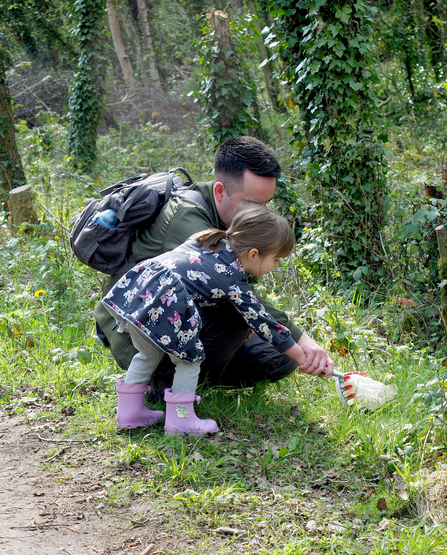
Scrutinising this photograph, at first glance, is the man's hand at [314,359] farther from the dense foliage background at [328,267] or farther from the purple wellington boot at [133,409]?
the purple wellington boot at [133,409]

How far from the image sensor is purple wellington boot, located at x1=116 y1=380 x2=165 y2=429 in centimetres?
305

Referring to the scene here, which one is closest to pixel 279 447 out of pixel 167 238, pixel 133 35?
pixel 167 238

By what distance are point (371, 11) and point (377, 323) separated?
2696mm

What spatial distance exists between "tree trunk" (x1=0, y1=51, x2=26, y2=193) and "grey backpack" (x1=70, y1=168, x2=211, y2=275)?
5.06m

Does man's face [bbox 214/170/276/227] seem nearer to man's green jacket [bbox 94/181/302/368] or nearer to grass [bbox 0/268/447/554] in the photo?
man's green jacket [bbox 94/181/302/368]

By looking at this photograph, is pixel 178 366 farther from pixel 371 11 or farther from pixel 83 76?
pixel 83 76

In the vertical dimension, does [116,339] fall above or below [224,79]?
below

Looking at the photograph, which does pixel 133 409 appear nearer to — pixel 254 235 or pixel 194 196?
pixel 254 235

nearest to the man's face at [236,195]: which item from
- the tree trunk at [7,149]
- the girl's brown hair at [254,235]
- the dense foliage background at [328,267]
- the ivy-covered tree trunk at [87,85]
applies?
the girl's brown hair at [254,235]

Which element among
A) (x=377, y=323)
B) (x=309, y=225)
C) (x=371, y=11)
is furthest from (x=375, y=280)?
(x=371, y=11)

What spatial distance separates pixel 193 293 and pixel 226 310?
1.18 ft

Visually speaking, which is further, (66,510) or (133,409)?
(133,409)

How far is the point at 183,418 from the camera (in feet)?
9.87

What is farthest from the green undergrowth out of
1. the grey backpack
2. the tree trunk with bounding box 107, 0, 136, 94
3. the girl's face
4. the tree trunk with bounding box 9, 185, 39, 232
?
the tree trunk with bounding box 107, 0, 136, 94
